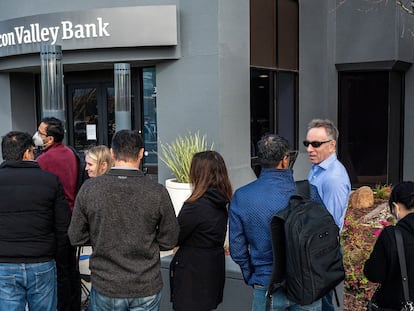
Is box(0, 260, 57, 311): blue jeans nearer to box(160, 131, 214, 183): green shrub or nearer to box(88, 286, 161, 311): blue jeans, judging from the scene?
box(88, 286, 161, 311): blue jeans

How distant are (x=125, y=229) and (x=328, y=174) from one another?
1.67 metres

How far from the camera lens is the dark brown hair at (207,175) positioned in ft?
11.4

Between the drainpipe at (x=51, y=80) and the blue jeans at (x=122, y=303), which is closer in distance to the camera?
the blue jeans at (x=122, y=303)

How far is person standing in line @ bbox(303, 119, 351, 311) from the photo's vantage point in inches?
150

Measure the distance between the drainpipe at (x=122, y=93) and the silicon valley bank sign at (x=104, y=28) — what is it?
1.18m

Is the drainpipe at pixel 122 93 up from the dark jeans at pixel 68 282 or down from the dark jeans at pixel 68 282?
up

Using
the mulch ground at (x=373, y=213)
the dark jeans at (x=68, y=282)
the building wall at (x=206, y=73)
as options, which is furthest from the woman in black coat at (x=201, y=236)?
the building wall at (x=206, y=73)

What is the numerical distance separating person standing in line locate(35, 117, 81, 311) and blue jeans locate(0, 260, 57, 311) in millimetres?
704

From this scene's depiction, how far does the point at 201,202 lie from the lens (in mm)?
3439

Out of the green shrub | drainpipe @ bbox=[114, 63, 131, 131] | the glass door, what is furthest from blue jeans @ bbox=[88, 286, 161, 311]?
the glass door

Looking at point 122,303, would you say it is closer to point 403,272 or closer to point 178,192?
point 403,272

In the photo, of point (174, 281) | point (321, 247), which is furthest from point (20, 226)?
point (321, 247)

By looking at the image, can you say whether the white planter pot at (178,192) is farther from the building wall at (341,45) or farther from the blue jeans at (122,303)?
the blue jeans at (122,303)

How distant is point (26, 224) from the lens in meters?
3.55
